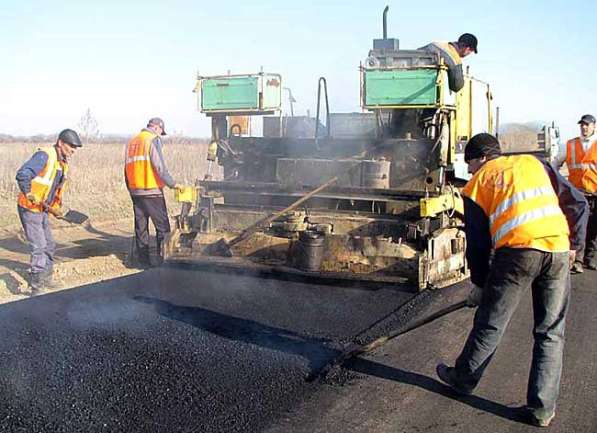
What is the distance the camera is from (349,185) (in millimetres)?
6648

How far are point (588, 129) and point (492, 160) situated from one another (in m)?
4.29

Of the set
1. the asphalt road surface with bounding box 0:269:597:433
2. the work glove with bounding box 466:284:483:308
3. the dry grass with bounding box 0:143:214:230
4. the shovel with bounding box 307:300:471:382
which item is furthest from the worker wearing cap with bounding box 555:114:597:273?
the dry grass with bounding box 0:143:214:230

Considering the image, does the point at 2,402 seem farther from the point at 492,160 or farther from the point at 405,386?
the point at 492,160

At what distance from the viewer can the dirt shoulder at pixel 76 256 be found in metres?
6.23

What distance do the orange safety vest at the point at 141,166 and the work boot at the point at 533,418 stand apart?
15.7 ft

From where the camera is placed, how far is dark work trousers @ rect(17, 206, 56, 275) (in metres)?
6.00

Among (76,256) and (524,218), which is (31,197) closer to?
(76,256)

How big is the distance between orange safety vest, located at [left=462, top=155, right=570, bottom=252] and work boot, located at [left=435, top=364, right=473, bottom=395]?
74 cm

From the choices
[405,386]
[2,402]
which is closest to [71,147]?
[2,402]

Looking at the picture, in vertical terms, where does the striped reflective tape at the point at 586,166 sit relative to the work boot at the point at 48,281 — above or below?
above

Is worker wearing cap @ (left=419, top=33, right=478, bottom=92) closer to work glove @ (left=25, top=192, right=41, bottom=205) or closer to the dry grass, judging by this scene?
work glove @ (left=25, top=192, right=41, bottom=205)

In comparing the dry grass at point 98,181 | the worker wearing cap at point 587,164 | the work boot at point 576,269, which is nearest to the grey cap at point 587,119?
the worker wearing cap at point 587,164

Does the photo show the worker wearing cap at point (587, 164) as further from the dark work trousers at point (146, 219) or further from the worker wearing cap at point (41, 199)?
the worker wearing cap at point (41, 199)

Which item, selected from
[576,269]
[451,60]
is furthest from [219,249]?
[576,269]
